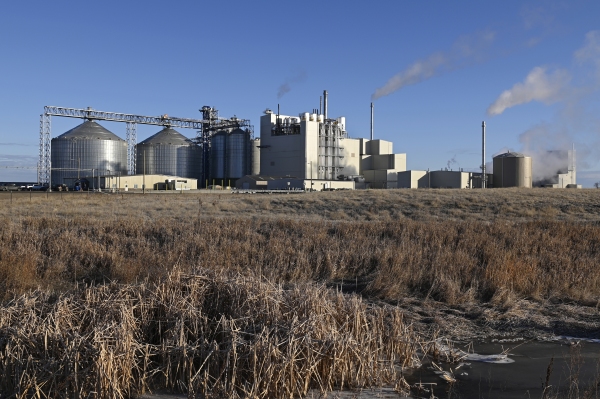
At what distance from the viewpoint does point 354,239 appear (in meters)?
17.9

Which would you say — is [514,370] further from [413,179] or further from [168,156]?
[168,156]

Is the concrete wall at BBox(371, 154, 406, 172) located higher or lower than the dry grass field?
higher

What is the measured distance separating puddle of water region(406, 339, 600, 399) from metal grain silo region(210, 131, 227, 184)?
79953 millimetres

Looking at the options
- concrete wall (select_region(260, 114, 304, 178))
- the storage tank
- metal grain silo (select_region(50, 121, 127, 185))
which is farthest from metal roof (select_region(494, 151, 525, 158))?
metal grain silo (select_region(50, 121, 127, 185))

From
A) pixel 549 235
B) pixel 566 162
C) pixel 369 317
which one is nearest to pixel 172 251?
pixel 369 317

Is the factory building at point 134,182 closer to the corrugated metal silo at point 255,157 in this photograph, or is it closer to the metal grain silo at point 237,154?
the metal grain silo at point 237,154

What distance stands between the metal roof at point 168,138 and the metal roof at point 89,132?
540cm

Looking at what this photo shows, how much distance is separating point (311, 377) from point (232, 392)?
109 centimetres

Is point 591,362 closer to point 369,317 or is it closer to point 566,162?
point 369,317

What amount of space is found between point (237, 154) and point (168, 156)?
33.4 feet

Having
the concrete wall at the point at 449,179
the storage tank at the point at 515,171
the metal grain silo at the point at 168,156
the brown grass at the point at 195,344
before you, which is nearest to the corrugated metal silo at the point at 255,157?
the metal grain silo at the point at 168,156

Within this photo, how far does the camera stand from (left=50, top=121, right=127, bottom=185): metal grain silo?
8181 centimetres

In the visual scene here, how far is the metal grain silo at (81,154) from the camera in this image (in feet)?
268

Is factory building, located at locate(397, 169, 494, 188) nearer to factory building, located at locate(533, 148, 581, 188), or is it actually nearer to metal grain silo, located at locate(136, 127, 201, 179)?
→ factory building, located at locate(533, 148, 581, 188)
